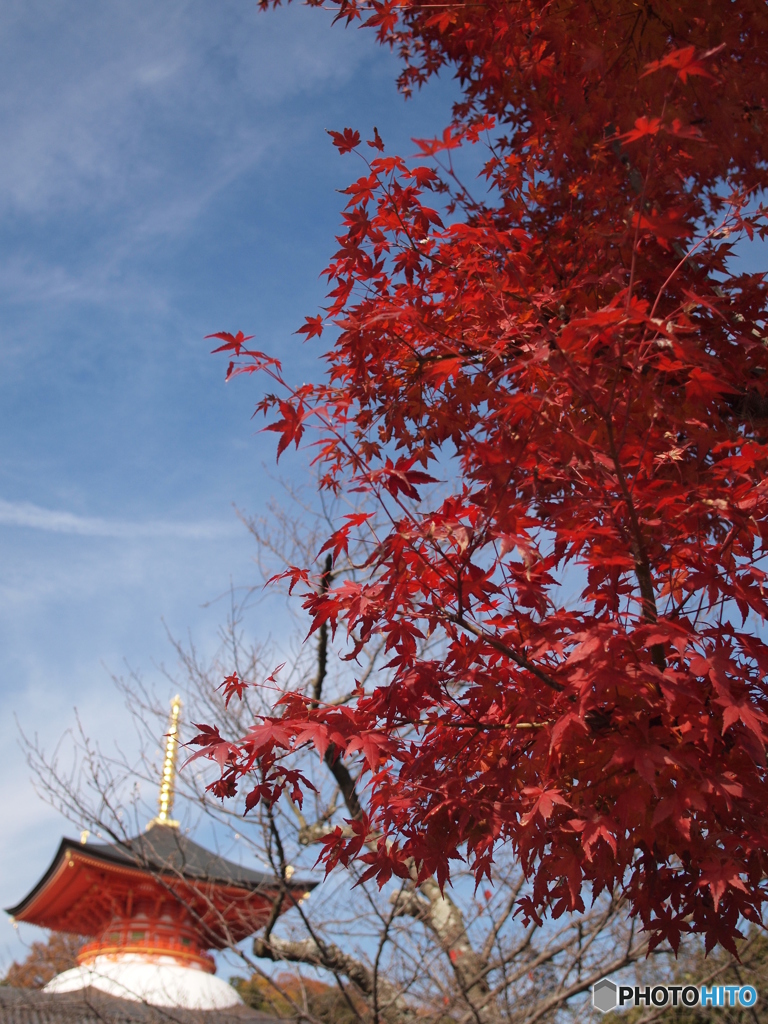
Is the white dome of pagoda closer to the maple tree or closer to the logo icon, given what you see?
the logo icon

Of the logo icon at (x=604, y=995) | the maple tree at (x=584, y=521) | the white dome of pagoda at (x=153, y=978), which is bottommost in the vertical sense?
the white dome of pagoda at (x=153, y=978)

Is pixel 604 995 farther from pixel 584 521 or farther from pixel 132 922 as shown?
pixel 132 922

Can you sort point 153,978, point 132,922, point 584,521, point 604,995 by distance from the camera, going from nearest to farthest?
point 584,521, point 604,995, point 153,978, point 132,922

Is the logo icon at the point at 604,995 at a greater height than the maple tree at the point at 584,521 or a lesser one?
lesser

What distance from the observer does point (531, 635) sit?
1.95m

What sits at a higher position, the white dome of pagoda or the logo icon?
the logo icon

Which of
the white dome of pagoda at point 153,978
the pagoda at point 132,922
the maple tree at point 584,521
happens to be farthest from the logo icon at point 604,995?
the white dome of pagoda at point 153,978

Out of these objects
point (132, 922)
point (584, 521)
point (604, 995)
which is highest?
point (584, 521)

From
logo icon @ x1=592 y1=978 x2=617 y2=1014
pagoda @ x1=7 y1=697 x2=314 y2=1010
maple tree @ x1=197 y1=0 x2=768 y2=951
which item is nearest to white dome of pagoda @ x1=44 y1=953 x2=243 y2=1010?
pagoda @ x1=7 y1=697 x2=314 y2=1010

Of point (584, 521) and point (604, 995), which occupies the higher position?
point (584, 521)

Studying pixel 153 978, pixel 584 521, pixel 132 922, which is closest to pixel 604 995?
pixel 584 521

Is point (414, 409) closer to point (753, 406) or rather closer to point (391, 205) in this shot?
point (391, 205)

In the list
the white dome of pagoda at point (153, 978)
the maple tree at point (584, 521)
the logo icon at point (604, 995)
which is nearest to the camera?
the maple tree at point (584, 521)

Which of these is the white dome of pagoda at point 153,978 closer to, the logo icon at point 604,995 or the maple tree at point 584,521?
the logo icon at point 604,995
